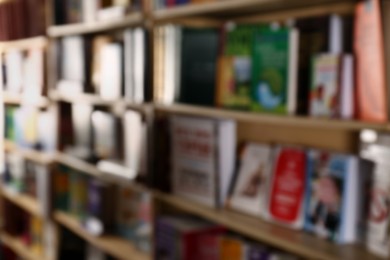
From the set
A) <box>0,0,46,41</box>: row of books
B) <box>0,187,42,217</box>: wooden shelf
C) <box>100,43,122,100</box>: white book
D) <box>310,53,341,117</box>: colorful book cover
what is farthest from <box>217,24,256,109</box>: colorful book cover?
<box>0,187,42,217</box>: wooden shelf

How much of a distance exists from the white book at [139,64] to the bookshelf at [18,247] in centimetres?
150

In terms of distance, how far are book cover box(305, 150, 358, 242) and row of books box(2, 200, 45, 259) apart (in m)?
2.21

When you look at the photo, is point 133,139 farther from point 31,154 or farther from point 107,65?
point 31,154

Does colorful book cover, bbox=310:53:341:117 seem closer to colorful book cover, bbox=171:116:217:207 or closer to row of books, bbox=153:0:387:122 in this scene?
row of books, bbox=153:0:387:122

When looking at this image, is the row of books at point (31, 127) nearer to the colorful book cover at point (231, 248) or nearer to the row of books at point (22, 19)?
the row of books at point (22, 19)

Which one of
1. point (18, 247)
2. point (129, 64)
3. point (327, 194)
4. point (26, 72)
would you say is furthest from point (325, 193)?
point (18, 247)

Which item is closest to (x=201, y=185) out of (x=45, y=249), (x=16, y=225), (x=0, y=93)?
(x=0, y=93)

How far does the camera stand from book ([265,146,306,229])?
5.32 ft

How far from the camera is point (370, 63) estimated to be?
1338 mm

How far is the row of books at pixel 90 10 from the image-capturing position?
220 centimetres

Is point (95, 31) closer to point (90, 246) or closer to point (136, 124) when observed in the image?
point (136, 124)

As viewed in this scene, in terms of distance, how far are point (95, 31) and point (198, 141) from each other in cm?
101

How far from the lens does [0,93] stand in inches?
100.0

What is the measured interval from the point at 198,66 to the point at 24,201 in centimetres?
190
